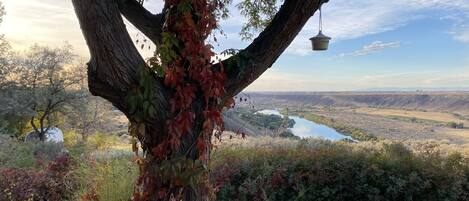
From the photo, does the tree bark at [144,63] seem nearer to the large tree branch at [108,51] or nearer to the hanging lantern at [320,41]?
the large tree branch at [108,51]

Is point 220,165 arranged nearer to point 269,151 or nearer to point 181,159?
point 269,151

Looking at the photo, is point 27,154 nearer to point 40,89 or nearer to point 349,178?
point 349,178

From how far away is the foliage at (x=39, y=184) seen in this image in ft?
16.5

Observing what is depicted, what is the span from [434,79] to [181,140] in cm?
1344

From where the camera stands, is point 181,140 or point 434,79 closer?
point 181,140

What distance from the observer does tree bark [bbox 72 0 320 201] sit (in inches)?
87.7

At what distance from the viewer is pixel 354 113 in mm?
15305

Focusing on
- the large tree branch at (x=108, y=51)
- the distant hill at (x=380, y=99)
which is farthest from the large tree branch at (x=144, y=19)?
the distant hill at (x=380, y=99)

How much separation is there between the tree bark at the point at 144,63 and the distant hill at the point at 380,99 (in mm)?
9111

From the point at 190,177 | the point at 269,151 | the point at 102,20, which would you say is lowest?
the point at 269,151

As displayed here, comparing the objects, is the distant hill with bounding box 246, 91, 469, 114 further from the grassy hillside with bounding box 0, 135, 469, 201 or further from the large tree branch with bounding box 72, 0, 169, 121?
the large tree branch with bounding box 72, 0, 169, 121

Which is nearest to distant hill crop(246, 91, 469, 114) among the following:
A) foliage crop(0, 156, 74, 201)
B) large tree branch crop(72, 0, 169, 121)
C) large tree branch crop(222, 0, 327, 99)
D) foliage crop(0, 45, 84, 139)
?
foliage crop(0, 156, 74, 201)

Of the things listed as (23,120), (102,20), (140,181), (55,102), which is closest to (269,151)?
(140,181)

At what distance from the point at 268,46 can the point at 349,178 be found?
10.2ft
